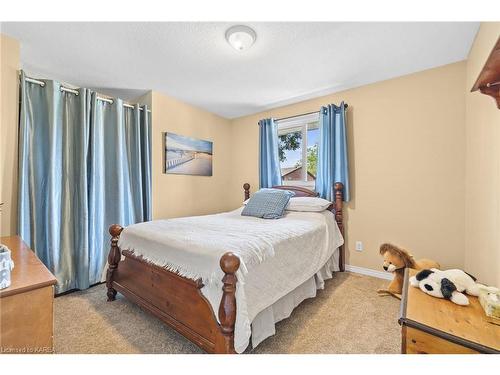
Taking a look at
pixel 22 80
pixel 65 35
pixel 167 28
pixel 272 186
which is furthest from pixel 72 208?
pixel 272 186

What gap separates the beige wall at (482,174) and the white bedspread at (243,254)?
3.81 feet

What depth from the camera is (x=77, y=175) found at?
2342mm

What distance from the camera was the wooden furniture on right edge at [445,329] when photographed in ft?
2.87

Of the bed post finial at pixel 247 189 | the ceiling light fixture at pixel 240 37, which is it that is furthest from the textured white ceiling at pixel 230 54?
the bed post finial at pixel 247 189

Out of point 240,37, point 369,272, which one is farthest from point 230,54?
point 369,272

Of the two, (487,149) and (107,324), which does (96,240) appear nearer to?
(107,324)

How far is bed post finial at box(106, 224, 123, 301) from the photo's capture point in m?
2.00

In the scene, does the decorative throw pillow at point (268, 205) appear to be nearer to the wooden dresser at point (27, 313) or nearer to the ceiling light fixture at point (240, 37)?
the ceiling light fixture at point (240, 37)

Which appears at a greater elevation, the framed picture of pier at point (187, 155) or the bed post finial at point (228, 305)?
the framed picture of pier at point (187, 155)

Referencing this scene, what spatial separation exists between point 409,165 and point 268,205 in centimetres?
157

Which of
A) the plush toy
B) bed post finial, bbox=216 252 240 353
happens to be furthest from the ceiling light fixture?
the plush toy

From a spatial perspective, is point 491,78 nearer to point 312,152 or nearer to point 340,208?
point 340,208

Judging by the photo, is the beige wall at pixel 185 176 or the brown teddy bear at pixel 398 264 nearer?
the brown teddy bear at pixel 398 264

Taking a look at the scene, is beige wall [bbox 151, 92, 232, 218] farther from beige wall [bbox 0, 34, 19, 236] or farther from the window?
beige wall [bbox 0, 34, 19, 236]
